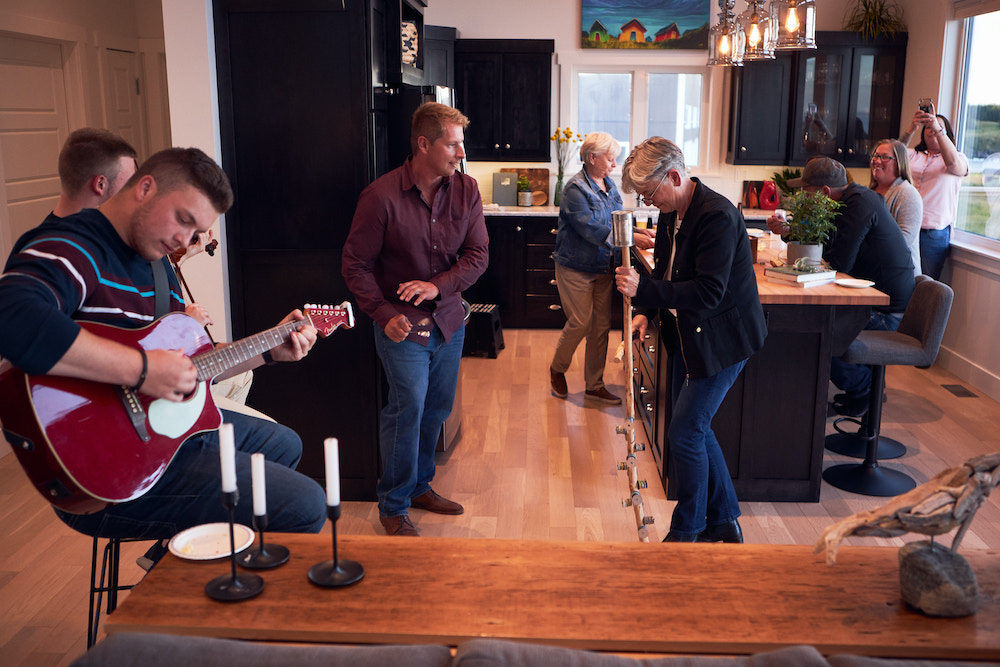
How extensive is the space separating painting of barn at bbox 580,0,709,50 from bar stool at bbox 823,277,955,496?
3.76 meters

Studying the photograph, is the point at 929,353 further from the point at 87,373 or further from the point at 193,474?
the point at 87,373

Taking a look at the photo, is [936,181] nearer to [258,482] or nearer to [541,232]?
[541,232]

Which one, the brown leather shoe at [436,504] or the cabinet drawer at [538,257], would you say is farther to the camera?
the cabinet drawer at [538,257]

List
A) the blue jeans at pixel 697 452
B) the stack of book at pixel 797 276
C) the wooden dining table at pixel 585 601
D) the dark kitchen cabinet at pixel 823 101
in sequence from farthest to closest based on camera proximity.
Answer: the dark kitchen cabinet at pixel 823 101 → the stack of book at pixel 797 276 → the blue jeans at pixel 697 452 → the wooden dining table at pixel 585 601

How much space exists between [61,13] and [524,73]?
3418 millimetres

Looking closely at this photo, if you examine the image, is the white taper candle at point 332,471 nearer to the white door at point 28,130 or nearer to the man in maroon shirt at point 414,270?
the man in maroon shirt at point 414,270

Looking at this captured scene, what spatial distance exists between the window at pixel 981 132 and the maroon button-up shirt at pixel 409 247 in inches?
159

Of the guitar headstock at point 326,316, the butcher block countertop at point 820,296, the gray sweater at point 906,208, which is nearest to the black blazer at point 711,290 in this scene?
the butcher block countertop at point 820,296

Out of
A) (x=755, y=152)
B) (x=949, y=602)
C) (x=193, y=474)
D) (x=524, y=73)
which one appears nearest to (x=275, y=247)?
(x=193, y=474)

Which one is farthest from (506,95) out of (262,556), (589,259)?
(262,556)

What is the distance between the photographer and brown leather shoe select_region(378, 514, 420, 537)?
3.48 m

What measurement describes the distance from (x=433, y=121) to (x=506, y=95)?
13.3 ft

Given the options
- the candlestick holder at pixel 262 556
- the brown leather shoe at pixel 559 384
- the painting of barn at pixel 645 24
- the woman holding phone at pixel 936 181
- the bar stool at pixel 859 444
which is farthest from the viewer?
the painting of barn at pixel 645 24

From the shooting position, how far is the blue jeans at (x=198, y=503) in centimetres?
205
